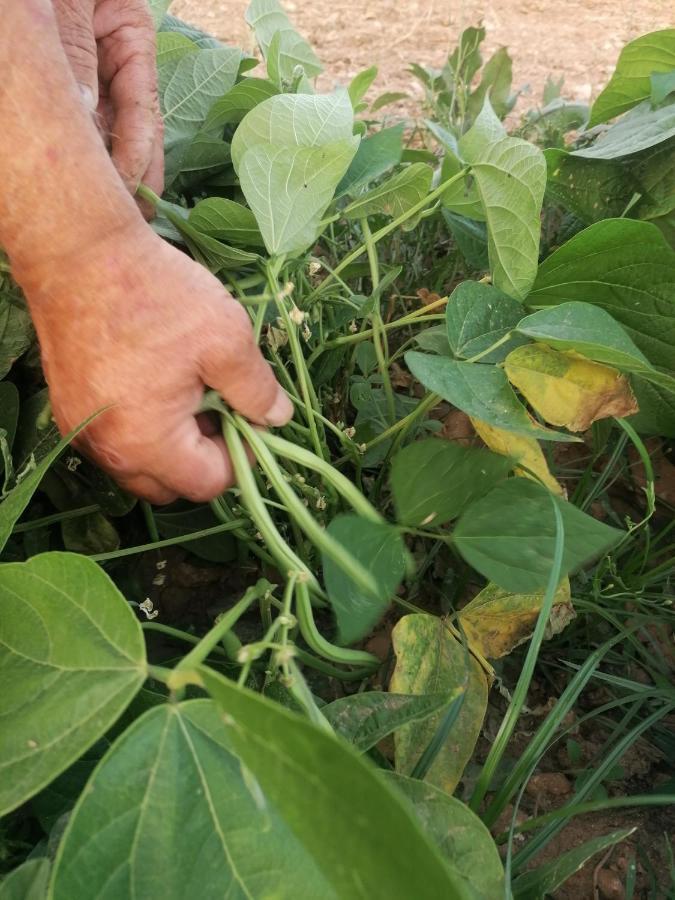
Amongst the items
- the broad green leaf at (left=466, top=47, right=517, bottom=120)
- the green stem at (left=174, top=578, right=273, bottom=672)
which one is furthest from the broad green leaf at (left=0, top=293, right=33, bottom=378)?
the broad green leaf at (left=466, top=47, right=517, bottom=120)

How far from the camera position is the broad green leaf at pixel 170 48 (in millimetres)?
958

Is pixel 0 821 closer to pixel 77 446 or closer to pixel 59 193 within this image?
pixel 77 446

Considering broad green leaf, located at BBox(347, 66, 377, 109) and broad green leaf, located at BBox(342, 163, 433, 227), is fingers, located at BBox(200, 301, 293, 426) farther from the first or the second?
broad green leaf, located at BBox(347, 66, 377, 109)

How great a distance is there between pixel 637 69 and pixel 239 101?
457 mm

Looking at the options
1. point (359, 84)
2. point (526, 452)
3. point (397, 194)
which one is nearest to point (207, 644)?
point (526, 452)

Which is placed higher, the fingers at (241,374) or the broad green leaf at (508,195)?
the broad green leaf at (508,195)

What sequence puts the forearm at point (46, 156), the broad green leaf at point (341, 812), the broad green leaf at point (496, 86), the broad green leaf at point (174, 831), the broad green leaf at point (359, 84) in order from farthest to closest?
the broad green leaf at point (496, 86), the broad green leaf at point (359, 84), the forearm at point (46, 156), the broad green leaf at point (174, 831), the broad green leaf at point (341, 812)

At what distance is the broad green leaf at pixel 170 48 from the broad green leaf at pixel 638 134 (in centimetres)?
53

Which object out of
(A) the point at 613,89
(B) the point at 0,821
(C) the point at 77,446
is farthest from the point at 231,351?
(A) the point at 613,89

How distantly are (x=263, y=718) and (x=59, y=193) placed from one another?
398 millimetres

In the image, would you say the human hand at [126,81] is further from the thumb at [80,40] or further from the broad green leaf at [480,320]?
the broad green leaf at [480,320]

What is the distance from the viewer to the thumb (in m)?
0.68

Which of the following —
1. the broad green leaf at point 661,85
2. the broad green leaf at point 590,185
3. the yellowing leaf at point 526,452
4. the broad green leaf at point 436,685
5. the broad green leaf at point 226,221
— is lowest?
the broad green leaf at point 436,685

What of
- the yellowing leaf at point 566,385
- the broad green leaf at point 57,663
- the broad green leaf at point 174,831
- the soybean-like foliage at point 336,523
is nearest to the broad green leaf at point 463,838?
the soybean-like foliage at point 336,523
